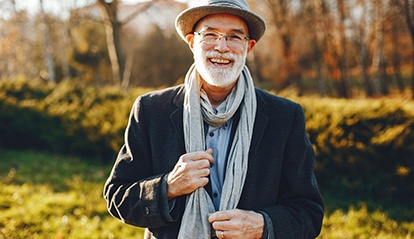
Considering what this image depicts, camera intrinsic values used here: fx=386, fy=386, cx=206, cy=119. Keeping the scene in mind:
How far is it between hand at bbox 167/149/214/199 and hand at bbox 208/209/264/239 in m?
0.17

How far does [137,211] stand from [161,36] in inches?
827

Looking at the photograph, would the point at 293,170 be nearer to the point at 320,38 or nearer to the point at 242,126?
the point at 242,126

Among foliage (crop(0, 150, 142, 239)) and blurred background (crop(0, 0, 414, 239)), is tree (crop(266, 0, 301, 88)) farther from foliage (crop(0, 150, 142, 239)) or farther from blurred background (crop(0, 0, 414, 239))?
foliage (crop(0, 150, 142, 239))

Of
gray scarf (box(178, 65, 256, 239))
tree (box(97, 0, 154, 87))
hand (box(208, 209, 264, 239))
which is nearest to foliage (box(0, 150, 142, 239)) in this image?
gray scarf (box(178, 65, 256, 239))

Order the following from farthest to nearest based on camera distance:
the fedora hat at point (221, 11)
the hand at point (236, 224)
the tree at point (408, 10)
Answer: the tree at point (408, 10) → the fedora hat at point (221, 11) → the hand at point (236, 224)

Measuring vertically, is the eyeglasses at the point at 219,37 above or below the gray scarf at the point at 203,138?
above

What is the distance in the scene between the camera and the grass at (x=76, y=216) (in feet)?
14.2

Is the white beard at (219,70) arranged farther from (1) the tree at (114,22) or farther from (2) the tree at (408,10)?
(2) the tree at (408,10)

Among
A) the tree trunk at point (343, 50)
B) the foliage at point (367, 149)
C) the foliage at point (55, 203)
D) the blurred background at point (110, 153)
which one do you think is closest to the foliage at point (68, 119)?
the blurred background at point (110, 153)

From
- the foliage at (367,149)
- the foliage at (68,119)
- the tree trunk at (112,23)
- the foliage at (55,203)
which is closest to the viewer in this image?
the foliage at (55,203)

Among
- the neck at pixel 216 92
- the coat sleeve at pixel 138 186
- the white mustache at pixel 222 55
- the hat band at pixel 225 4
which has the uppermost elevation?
the hat band at pixel 225 4

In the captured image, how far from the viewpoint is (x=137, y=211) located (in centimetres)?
185

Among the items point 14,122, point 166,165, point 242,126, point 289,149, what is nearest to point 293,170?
point 289,149

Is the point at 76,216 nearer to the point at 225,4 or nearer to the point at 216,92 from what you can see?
the point at 216,92
